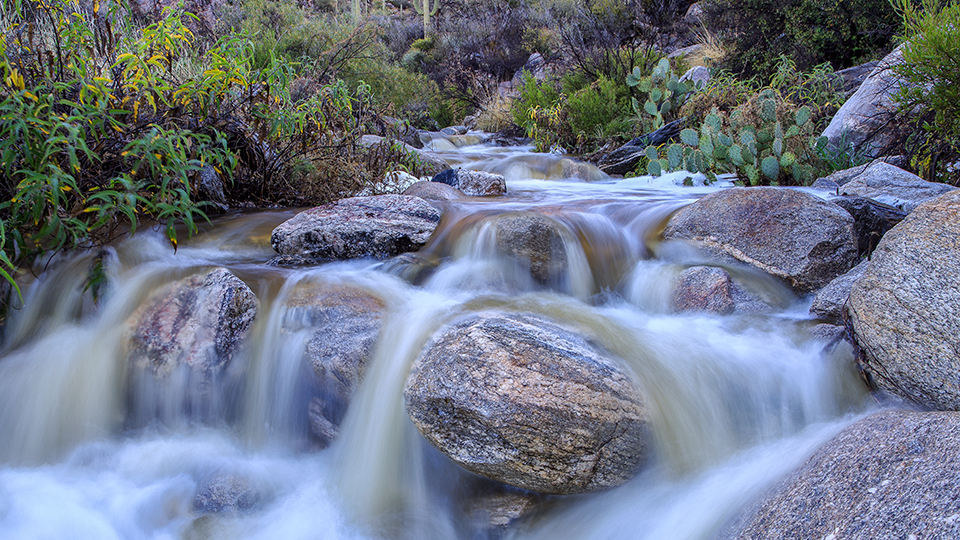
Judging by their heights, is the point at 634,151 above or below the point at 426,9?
below

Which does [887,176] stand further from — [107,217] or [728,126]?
[107,217]

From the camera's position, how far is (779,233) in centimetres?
361

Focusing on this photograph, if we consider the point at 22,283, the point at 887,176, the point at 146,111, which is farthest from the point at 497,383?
the point at 887,176

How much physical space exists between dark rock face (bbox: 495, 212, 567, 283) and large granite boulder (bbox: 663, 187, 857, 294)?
0.97 metres

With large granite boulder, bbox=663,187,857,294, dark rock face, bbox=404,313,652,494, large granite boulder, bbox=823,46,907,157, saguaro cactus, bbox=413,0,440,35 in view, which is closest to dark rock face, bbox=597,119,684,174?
large granite boulder, bbox=823,46,907,157

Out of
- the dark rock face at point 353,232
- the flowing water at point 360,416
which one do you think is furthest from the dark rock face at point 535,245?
the dark rock face at point 353,232

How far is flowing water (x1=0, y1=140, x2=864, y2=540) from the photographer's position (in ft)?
7.54

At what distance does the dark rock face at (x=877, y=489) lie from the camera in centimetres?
136

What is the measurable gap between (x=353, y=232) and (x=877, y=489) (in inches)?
129

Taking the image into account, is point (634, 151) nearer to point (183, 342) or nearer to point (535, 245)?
point (535, 245)

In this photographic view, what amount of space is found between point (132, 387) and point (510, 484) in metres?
2.09

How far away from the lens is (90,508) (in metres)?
2.39

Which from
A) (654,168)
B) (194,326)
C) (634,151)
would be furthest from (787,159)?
(194,326)

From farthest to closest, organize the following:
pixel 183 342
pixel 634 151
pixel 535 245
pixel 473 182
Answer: pixel 634 151 → pixel 473 182 → pixel 535 245 → pixel 183 342
